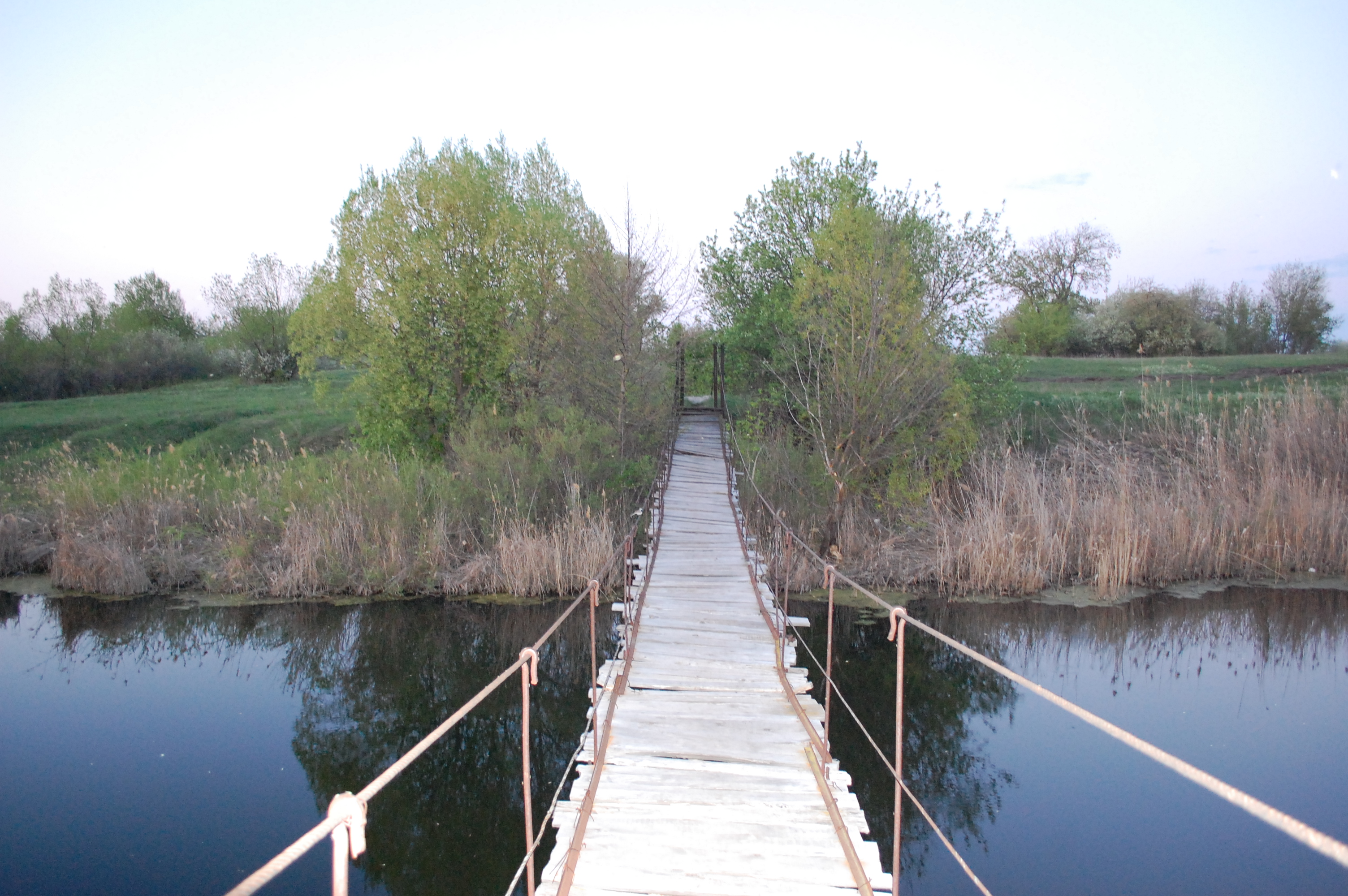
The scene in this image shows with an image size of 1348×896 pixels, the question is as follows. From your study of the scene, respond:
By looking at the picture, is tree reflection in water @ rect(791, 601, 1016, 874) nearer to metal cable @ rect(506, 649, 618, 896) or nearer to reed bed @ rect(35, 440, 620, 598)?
metal cable @ rect(506, 649, 618, 896)

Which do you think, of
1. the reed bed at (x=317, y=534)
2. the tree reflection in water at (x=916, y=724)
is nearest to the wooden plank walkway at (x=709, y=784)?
the tree reflection in water at (x=916, y=724)

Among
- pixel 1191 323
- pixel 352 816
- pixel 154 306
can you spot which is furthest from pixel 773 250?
pixel 154 306

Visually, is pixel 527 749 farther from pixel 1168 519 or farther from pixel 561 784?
pixel 1168 519

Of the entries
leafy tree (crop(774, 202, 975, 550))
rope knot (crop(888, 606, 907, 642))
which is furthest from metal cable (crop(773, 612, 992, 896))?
leafy tree (crop(774, 202, 975, 550))

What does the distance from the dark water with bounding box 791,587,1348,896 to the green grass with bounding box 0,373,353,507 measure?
563 inches

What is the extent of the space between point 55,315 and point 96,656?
104ft

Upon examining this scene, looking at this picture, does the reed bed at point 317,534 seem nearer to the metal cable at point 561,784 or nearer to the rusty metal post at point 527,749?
the metal cable at point 561,784

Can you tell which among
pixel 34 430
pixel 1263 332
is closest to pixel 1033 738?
pixel 34 430

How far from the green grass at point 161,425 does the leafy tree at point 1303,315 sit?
111ft

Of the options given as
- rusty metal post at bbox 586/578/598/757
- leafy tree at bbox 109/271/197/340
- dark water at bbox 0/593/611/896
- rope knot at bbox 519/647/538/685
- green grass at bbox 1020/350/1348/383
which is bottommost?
dark water at bbox 0/593/611/896

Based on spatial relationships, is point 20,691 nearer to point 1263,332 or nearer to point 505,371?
point 505,371

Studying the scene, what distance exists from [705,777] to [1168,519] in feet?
28.7

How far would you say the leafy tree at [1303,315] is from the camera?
2948 centimetres

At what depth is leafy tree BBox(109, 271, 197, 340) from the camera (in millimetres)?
35312
